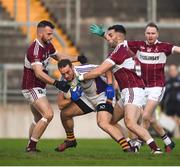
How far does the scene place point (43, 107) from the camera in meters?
15.4

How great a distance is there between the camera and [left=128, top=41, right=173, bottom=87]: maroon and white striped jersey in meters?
16.3

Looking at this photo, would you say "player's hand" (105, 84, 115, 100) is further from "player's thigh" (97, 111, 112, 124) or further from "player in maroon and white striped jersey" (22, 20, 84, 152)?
"player in maroon and white striped jersey" (22, 20, 84, 152)

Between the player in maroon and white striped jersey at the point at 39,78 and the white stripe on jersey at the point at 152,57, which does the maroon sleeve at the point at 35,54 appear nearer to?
the player in maroon and white striped jersey at the point at 39,78

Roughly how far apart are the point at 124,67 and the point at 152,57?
136 centimetres

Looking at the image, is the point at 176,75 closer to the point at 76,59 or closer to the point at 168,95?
the point at 168,95

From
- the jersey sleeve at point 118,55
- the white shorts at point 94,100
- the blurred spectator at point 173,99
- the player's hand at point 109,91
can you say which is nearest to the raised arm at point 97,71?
the jersey sleeve at point 118,55

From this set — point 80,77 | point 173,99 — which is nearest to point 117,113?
point 80,77

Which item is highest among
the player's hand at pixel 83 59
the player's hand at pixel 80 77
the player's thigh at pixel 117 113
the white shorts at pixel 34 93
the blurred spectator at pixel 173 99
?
the player's hand at pixel 83 59

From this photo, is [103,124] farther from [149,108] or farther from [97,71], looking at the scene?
[149,108]

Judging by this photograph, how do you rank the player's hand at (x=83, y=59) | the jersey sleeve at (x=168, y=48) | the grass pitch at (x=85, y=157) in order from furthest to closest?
the jersey sleeve at (x=168, y=48) < the player's hand at (x=83, y=59) < the grass pitch at (x=85, y=157)

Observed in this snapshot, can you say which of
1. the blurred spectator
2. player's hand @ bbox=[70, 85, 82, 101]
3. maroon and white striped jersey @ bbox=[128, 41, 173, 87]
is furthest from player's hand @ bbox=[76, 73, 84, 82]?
the blurred spectator

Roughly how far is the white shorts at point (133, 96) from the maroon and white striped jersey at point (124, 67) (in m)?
0.07

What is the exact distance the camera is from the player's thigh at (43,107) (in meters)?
15.4

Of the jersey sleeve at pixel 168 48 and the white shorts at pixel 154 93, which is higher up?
the jersey sleeve at pixel 168 48
